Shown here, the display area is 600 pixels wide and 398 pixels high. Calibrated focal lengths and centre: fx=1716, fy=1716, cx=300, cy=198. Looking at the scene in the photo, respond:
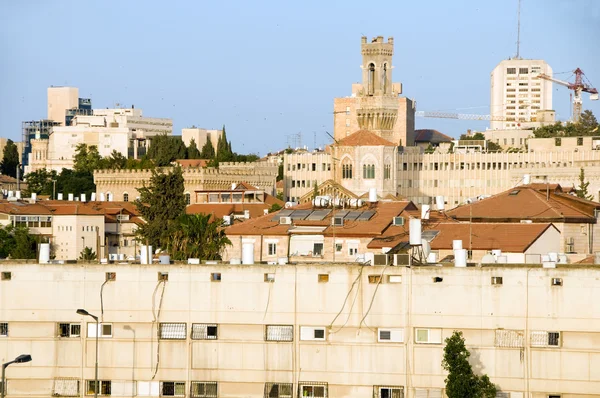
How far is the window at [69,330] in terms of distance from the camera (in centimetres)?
5291

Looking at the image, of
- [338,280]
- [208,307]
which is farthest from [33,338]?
[338,280]

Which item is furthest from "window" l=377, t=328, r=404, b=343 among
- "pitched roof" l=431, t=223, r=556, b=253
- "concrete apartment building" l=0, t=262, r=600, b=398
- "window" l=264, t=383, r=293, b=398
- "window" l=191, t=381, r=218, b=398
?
"pitched roof" l=431, t=223, r=556, b=253

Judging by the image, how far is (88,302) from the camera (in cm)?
5284

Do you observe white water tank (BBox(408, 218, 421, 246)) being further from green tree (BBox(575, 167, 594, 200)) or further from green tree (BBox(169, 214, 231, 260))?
green tree (BBox(575, 167, 594, 200))

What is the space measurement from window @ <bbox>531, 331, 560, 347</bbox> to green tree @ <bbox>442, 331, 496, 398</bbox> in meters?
1.99

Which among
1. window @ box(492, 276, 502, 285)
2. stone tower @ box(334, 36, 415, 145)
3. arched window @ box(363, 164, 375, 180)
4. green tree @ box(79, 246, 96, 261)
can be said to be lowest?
window @ box(492, 276, 502, 285)

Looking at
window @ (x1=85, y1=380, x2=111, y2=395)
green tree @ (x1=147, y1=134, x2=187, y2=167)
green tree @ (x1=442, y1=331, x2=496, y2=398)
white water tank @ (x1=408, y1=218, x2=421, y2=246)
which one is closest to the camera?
green tree @ (x1=442, y1=331, x2=496, y2=398)

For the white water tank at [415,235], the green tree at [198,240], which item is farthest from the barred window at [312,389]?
the green tree at [198,240]

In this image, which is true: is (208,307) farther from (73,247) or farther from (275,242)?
(73,247)

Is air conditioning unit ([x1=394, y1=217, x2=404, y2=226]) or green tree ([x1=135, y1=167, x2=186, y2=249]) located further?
green tree ([x1=135, y1=167, x2=186, y2=249])

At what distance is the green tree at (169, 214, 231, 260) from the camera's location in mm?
80625

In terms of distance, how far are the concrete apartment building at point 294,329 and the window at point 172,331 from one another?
3 centimetres

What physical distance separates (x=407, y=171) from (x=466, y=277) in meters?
129

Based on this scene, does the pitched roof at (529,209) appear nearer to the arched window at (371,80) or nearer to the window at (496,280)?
the window at (496,280)
